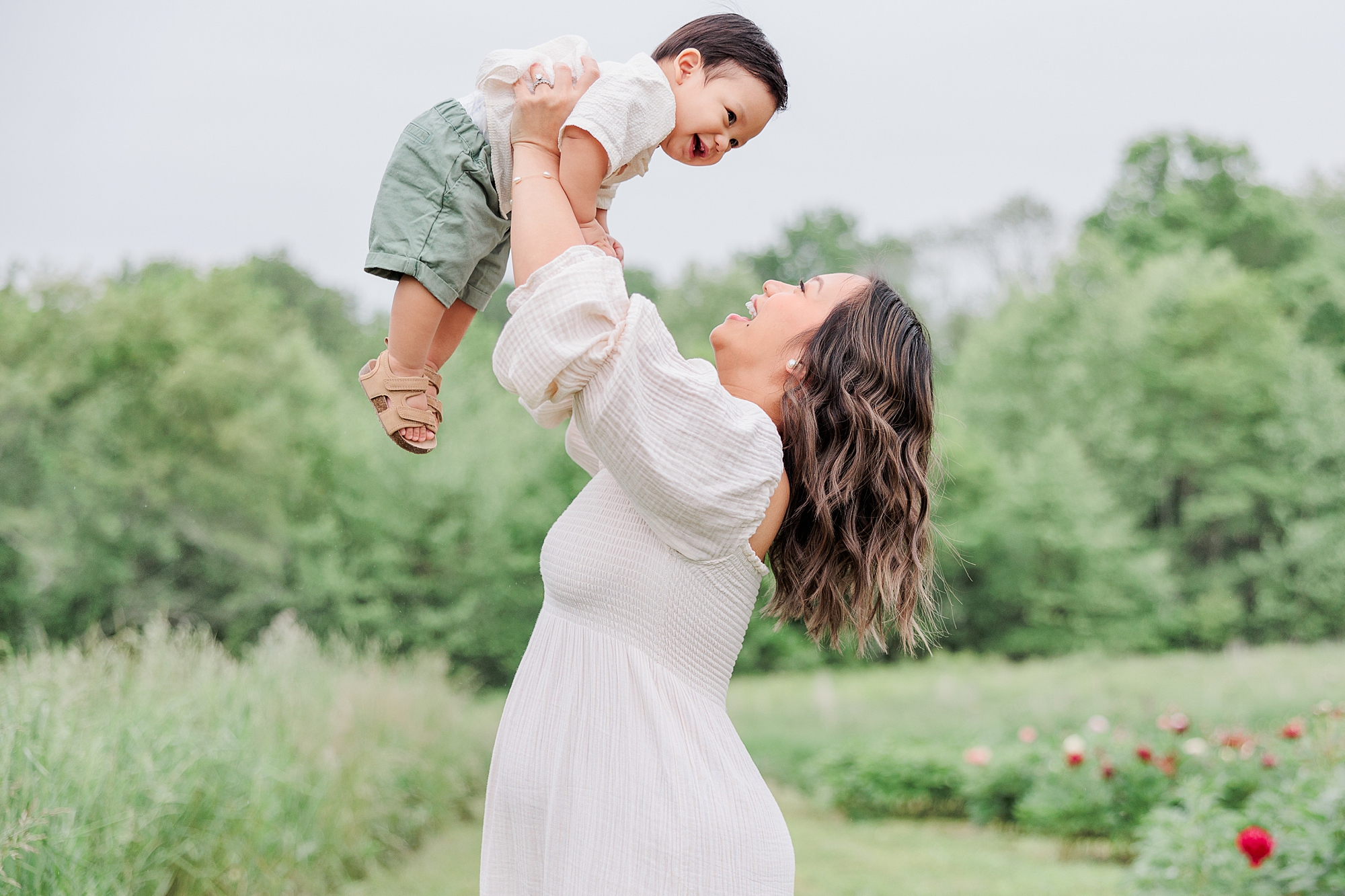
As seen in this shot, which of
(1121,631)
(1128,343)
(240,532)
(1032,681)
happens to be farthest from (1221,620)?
(240,532)

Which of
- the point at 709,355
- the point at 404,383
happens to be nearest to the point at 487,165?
the point at 404,383

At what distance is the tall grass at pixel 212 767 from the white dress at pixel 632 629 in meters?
1.37

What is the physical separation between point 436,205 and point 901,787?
8.13 meters

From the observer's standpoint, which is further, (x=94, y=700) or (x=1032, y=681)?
(x=1032, y=681)

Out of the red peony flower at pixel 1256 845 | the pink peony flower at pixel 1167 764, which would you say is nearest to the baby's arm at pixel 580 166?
the red peony flower at pixel 1256 845

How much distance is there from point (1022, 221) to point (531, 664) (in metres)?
30.0

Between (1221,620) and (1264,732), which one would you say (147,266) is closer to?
(1264,732)

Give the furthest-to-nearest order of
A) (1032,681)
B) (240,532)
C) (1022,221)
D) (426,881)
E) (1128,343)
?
(1022,221), (1128,343), (1032,681), (240,532), (426,881)

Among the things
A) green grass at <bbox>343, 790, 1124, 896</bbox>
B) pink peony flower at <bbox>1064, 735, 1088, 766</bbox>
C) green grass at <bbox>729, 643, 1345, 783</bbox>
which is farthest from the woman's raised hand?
green grass at <bbox>729, 643, 1345, 783</bbox>

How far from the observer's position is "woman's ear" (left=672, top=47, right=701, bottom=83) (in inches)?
64.5

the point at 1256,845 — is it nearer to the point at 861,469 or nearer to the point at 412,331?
the point at 861,469

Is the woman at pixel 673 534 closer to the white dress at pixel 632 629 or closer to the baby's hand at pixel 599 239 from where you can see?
the white dress at pixel 632 629

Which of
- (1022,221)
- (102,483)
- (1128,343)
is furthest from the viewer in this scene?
(1022,221)

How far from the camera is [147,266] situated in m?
13.2
